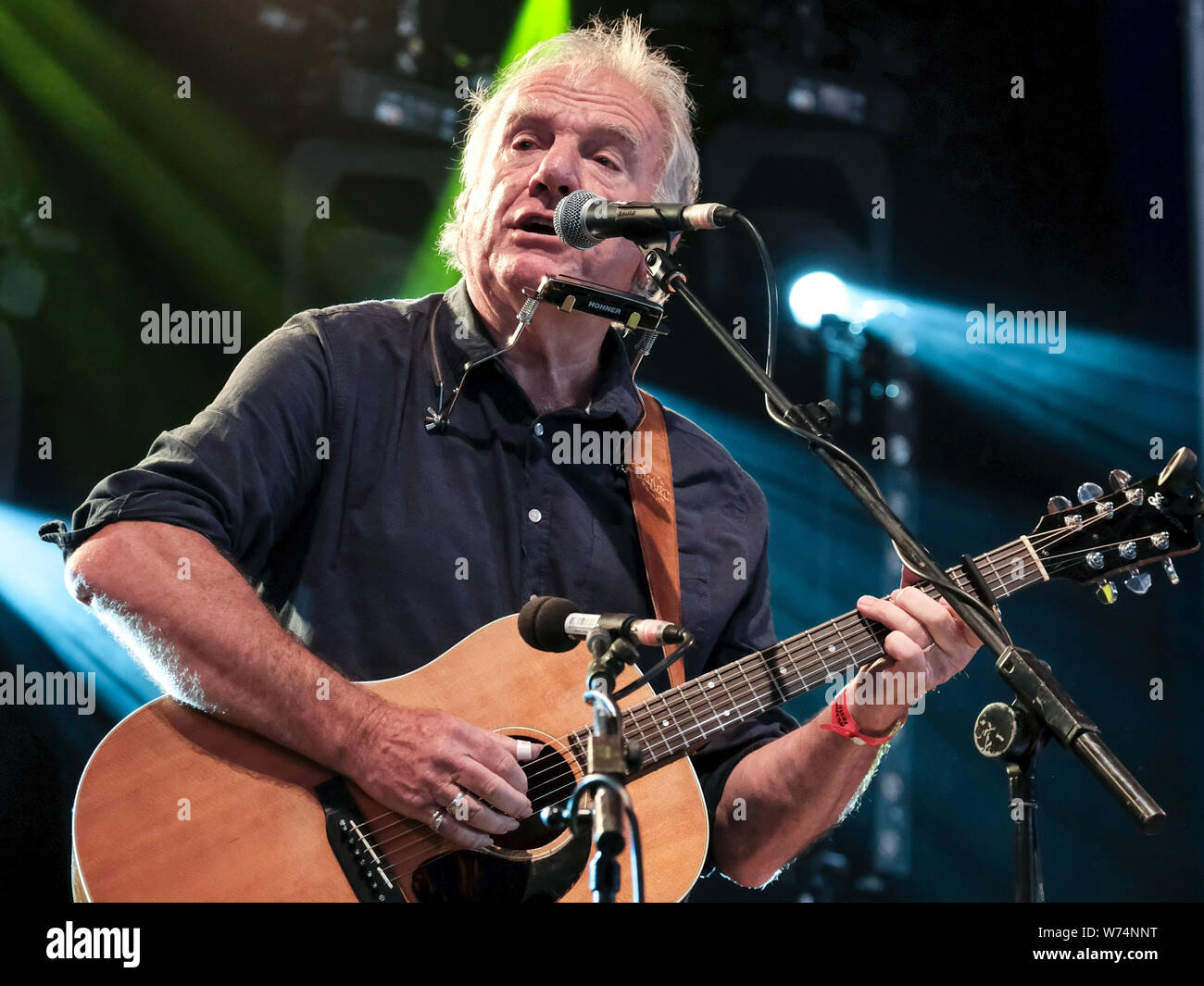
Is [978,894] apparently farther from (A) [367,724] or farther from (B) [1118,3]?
(B) [1118,3]

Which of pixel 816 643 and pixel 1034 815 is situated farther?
pixel 816 643

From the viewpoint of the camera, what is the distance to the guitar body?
210 centimetres

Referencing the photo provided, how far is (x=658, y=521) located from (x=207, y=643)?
1248mm

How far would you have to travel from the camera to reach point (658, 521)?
2955 millimetres

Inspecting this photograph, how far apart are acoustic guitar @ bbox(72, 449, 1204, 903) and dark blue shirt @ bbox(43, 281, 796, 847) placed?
0.77 feet

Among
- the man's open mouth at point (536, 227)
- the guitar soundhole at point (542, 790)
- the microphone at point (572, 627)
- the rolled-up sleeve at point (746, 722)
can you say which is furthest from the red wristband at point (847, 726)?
the man's open mouth at point (536, 227)

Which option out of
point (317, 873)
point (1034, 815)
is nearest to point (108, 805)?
point (317, 873)

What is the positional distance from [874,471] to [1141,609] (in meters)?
1.19

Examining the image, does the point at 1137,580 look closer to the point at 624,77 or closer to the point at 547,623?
the point at 547,623

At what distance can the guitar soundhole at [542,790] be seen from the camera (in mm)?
2314

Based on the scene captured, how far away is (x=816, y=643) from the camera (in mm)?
2574

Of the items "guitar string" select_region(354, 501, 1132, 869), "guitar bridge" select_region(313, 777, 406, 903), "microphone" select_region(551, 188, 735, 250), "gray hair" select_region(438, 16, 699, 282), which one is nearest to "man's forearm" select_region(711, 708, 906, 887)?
"guitar string" select_region(354, 501, 1132, 869)
